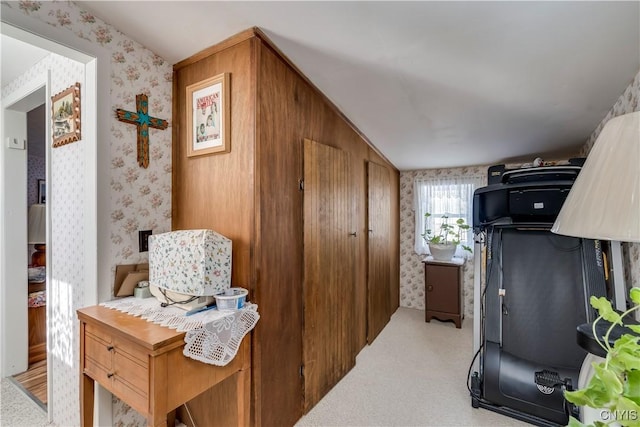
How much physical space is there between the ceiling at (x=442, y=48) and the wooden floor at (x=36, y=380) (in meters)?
2.56

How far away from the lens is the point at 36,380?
7.36ft

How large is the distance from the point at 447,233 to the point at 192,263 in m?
3.43

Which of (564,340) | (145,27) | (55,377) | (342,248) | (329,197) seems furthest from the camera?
(342,248)

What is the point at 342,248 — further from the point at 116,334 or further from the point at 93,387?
the point at 93,387

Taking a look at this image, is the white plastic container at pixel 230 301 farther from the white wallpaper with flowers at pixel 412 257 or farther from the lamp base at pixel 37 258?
the white wallpaper with flowers at pixel 412 257

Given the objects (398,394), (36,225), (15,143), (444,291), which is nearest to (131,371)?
(398,394)

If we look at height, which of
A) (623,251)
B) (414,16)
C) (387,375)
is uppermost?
(414,16)

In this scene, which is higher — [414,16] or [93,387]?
[414,16]

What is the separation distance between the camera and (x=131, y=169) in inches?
63.9

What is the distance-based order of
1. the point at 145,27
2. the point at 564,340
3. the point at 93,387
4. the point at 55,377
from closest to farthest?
the point at 93,387, the point at 145,27, the point at 55,377, the point at 564,340

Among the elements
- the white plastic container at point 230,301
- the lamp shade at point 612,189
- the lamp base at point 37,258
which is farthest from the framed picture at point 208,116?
the lamp base at point 37,258

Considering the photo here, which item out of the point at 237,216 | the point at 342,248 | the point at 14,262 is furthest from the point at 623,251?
the point at 14,262

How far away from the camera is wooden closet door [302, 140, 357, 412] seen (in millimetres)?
1886

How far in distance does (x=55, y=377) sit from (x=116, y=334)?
1.12 meters
